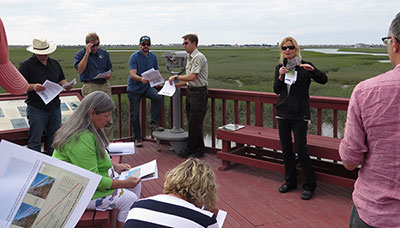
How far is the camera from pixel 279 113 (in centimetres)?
375

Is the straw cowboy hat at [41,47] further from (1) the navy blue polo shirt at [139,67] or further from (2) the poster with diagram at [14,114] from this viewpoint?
(1) the navy blue polo shirt at [139,67]

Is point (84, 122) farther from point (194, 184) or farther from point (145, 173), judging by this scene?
point (194, 184)

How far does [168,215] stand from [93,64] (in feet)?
13.6

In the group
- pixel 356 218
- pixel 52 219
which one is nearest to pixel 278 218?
pixel 356 218

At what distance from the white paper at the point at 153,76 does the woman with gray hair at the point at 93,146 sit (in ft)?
9.02

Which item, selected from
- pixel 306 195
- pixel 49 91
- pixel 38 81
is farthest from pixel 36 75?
pixel 306 195

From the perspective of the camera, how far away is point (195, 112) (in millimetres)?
5031

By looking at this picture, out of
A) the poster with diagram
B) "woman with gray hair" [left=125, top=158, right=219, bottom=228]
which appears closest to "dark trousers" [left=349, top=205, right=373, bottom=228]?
"woman with gray hair" [left=125, top=158, right=219, bottom=228]

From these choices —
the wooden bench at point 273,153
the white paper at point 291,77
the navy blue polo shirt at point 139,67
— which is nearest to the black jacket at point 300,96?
the white paper at point 291,77

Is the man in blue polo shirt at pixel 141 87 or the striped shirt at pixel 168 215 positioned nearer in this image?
the striped shirt at pixel 168 215

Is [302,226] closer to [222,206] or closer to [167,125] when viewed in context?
[222,206]

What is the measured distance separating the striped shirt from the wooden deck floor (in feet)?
5.67

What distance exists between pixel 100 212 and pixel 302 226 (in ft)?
5.44

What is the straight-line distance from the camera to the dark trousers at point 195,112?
4.97m
